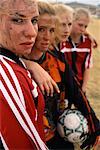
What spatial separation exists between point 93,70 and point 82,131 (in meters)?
8.96

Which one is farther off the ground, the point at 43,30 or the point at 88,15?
the point at 43,30

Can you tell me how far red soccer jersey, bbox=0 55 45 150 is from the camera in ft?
5.16

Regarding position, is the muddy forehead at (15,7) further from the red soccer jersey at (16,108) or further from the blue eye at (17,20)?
the red soccer jersey at (16,108)

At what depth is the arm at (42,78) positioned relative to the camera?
199 cm

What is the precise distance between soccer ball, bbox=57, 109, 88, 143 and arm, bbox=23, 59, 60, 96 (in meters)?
0.27

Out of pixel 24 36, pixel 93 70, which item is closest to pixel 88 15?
pixel 24 36

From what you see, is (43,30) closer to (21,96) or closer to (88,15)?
(21,96)

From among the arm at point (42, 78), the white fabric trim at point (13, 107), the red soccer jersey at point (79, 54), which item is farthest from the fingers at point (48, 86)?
the red soccer jersey at point (79, 54)

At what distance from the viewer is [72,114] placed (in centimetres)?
231

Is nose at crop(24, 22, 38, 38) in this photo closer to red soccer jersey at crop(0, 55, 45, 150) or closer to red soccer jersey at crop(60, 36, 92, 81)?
red soccer jersey at crop(0, 55, 45, 150)

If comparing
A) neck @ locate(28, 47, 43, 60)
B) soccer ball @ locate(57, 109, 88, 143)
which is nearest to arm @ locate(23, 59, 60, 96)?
neck @ locate(28, 47, 43, 60)

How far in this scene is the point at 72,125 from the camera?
2338 mm

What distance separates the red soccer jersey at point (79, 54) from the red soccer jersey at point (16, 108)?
8.91ft

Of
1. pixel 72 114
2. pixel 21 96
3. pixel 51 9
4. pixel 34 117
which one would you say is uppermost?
pixel 51 9
